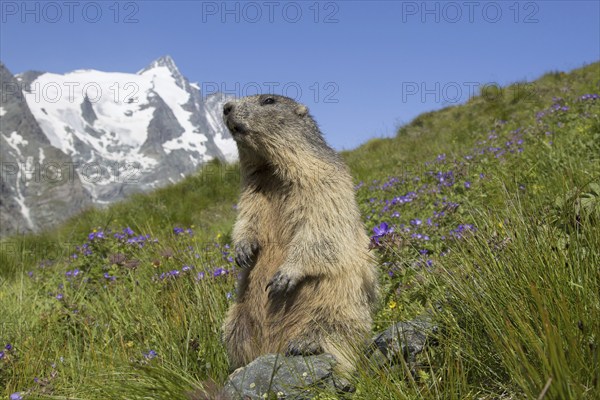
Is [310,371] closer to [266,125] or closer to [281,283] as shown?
[281,283]

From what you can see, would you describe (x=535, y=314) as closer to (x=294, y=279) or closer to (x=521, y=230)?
(x=521, y=230)

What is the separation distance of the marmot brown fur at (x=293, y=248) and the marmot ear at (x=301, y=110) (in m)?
0.19

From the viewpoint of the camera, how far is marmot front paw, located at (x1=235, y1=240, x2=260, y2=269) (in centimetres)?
347

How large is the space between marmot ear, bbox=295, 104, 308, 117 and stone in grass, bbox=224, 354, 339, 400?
211 cm

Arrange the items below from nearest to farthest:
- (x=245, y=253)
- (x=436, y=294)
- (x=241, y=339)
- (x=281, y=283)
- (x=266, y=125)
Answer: (x=436, y=294) → (x=281, y=283) → (x=241, y=339) → (x=245, y=253) → (x=266, y=125)

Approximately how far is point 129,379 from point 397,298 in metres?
1.82

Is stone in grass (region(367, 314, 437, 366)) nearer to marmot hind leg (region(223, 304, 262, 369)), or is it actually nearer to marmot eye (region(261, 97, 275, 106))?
marmot hind leg (region(223, 304, 262, 369))

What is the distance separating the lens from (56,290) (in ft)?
18.7

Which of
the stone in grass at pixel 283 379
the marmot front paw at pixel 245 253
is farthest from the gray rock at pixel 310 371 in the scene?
the marmot front paw at pixel 245 253

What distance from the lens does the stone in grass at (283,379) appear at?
2.44m

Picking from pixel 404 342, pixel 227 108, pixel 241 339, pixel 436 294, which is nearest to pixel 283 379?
pixel 404 342

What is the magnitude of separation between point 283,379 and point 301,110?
230 cm

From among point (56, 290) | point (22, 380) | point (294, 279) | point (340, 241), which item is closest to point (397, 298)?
point (340, 241)

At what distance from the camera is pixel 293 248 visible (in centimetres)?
331
